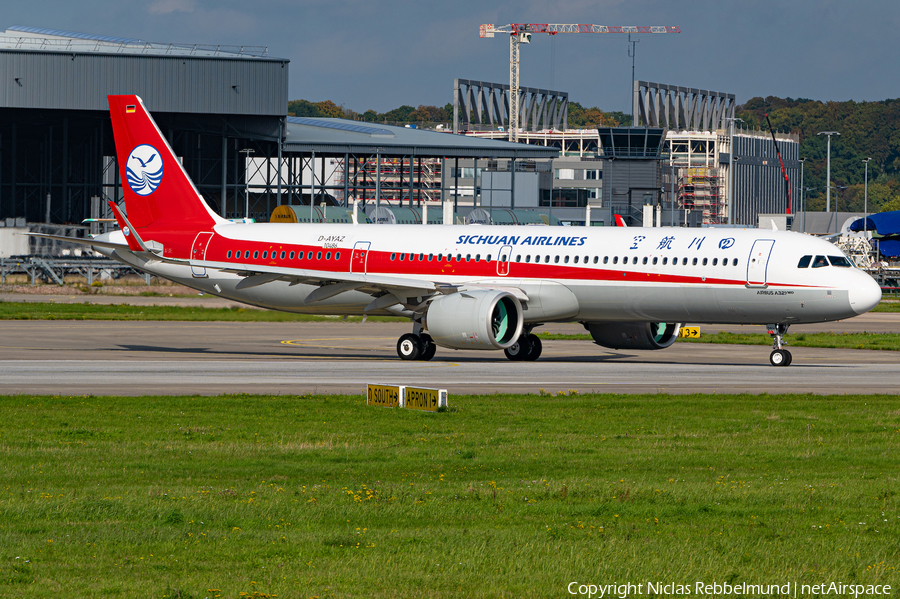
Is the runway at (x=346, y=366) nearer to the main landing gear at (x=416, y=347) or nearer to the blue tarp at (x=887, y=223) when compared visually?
the main landing gear at (x=416, y=347)

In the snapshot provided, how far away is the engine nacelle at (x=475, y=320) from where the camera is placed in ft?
119

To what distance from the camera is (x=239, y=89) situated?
10012cm

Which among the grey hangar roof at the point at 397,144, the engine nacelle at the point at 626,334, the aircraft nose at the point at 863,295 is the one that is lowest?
the engine nacelle at the point at 626,334

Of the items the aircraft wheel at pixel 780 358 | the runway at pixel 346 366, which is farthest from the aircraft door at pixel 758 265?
the aircraft wheel at pixel 780 358

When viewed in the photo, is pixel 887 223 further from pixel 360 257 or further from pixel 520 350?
pixel 360 257

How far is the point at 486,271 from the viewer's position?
130ft

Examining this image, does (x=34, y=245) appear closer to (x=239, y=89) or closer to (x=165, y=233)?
(x=239, y=89)

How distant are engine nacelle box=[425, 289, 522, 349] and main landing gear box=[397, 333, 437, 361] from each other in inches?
76.6

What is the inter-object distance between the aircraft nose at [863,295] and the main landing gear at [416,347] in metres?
13.6

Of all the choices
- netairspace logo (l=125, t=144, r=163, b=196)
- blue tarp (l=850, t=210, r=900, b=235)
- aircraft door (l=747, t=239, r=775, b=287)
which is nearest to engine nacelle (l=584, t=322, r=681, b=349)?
aircraft door (l=747, t=239, r=775, b=287)

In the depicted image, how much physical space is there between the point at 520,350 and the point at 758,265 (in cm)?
903

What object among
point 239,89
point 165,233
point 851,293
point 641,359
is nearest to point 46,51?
point 239,89

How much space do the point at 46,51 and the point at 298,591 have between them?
9389 cm

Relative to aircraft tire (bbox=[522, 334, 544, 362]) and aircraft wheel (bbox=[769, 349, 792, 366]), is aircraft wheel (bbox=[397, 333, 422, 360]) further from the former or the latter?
aircraft wheel (bbox=[769, 349, 792, 366])
